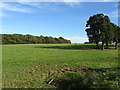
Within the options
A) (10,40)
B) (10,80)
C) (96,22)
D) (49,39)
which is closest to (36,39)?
(49,39)

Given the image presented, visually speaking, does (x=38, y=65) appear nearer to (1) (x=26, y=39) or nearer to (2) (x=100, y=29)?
Answer: (2) (x=100, y=29)

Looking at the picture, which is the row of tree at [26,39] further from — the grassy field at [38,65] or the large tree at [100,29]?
the grassy field at [38,65]

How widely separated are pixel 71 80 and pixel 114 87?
2381 mm

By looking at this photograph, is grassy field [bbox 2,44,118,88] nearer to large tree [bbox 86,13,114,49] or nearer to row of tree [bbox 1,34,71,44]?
large tree [bbox 86,13,114,49]

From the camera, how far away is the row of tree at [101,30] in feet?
136

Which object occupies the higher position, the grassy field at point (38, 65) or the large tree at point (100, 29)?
the large tree at point (100, 29)

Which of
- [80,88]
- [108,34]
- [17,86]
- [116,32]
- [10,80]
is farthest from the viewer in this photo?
[116,32]

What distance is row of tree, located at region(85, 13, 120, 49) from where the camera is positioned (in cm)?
4147

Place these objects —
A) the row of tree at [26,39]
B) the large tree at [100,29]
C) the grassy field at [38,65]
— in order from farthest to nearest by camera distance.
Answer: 1. the row of tree at [26,39]
2. the large tree at [100,29]
3. the grassy field at [38,65]

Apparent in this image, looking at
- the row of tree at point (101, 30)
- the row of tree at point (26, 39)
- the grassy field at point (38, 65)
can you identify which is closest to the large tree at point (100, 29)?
the row of tree at point (101, 30)

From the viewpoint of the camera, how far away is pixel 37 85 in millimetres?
8969

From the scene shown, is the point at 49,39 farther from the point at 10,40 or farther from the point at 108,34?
the point at 108,34

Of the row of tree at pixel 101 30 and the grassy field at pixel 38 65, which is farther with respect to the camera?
the row of tree at pixel 101 30

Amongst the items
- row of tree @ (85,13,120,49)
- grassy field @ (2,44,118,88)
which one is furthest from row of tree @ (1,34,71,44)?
grassy field @ (2,44,118,88)
